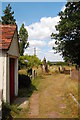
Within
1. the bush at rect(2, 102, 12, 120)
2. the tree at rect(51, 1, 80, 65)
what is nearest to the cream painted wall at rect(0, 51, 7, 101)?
the bush at rect(2, 102, 12, 120)

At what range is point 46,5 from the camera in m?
8.89

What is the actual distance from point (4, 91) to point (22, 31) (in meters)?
32.6

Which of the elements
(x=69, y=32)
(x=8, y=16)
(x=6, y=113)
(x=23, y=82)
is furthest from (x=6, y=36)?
(x=8, y=16)

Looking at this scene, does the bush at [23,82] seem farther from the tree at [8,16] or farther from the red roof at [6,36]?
the tree at [8,16]

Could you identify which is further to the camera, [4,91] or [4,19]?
[4,19]

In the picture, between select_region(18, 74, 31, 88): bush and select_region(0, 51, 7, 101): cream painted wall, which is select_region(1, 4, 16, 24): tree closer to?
select_region(18, 74, 31, 88): bush

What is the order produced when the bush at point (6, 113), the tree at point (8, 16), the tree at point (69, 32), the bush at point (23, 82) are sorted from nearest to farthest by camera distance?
1. the bush at point (6, 113)
2. the bush at point (23, 82)
3. the tree at point (69, 32)
4. the tree at point (8, 16)

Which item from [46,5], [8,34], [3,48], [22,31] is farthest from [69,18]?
[22,31]

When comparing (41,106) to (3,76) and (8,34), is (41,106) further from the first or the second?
(8,34)

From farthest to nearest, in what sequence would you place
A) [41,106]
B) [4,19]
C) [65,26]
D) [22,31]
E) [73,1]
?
1. [22,31]
2. [4,19]
3. [73,1]
4. [65,26]
5. [41,106]

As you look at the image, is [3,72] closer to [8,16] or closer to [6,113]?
[6,113]

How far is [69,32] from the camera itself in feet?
61.0

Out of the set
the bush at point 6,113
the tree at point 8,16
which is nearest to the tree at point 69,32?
the tree at point 8,16

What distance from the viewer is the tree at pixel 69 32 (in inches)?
691
